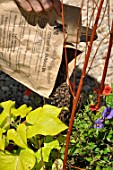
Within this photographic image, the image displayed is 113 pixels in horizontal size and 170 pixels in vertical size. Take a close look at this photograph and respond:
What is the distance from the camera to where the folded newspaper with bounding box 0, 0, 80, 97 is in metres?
2.07

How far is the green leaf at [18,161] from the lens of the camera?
174 cm

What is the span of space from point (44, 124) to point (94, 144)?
0.85 ft

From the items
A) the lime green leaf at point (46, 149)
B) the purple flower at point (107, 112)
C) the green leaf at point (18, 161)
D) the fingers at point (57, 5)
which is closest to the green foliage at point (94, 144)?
the purple flower at point (107, 112)

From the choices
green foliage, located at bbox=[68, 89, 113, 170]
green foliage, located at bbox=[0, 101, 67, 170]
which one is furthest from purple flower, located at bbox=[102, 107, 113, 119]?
green foliage, located at bbox=[0, 101, 67, 170]

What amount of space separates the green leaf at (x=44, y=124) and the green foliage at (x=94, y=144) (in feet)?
0.62

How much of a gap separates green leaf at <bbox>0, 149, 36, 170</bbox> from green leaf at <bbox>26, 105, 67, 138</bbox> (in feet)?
0.24

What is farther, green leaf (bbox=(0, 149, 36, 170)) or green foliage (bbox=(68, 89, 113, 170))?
green foliage (bbox=(68, 89, 113, 170))

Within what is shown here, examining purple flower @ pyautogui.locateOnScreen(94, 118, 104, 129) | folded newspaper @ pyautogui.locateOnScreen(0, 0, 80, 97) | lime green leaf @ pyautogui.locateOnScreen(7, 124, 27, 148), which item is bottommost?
lime green leaf @ pyautogui.locateOnScreen(7, 124, 27, 148)

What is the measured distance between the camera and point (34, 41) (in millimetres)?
2115

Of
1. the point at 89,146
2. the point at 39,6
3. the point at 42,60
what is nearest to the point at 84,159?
the point at 89,146

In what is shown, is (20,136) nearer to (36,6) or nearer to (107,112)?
(107,112)

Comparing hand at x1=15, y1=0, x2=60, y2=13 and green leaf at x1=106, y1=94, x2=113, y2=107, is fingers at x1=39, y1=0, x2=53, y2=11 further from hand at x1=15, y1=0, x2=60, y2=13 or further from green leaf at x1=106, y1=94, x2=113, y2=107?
green leaf at x1=106, y1=94, x2=113, y2=107

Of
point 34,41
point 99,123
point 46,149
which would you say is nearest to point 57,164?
point 46,149

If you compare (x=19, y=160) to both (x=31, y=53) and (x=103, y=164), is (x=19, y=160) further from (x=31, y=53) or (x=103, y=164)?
(x=31, y=53)
